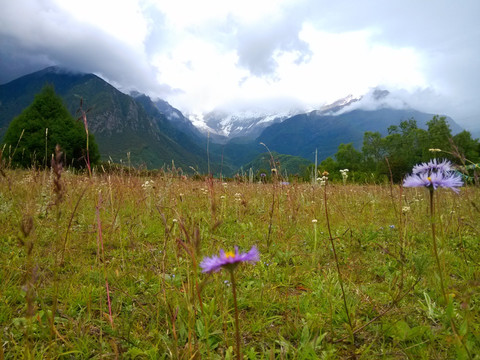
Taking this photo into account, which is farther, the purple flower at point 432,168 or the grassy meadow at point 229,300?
the purple flower at point 432,168

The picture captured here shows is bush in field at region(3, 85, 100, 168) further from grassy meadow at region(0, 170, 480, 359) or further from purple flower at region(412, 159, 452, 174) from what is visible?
purple flower at region(412, 159, 452, 174)

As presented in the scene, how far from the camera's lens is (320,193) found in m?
5.31

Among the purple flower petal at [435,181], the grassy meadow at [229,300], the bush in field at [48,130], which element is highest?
the bush in field at [48,130]

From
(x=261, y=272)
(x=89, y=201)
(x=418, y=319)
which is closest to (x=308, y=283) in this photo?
(x=261, y=272)

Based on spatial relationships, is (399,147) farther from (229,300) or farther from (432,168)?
(229,300)

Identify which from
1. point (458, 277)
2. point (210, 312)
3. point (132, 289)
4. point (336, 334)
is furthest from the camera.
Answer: point (458, 277)

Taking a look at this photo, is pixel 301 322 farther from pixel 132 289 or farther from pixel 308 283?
pixel 132 289

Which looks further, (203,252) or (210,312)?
(203,252)

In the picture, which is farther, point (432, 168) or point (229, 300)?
point (229, 300)

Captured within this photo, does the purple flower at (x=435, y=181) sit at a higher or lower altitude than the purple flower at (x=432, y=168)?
lower

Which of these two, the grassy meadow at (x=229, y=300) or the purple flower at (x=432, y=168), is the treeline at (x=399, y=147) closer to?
the grassy meadow at (x=229, y=300)

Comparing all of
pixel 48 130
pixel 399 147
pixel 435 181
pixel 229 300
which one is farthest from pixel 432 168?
pixel 399 147

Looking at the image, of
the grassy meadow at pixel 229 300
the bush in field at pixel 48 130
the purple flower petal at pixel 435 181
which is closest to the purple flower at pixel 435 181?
the purple flower petal at pixel 435 181

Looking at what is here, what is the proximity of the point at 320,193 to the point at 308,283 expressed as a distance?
11.4 feet
